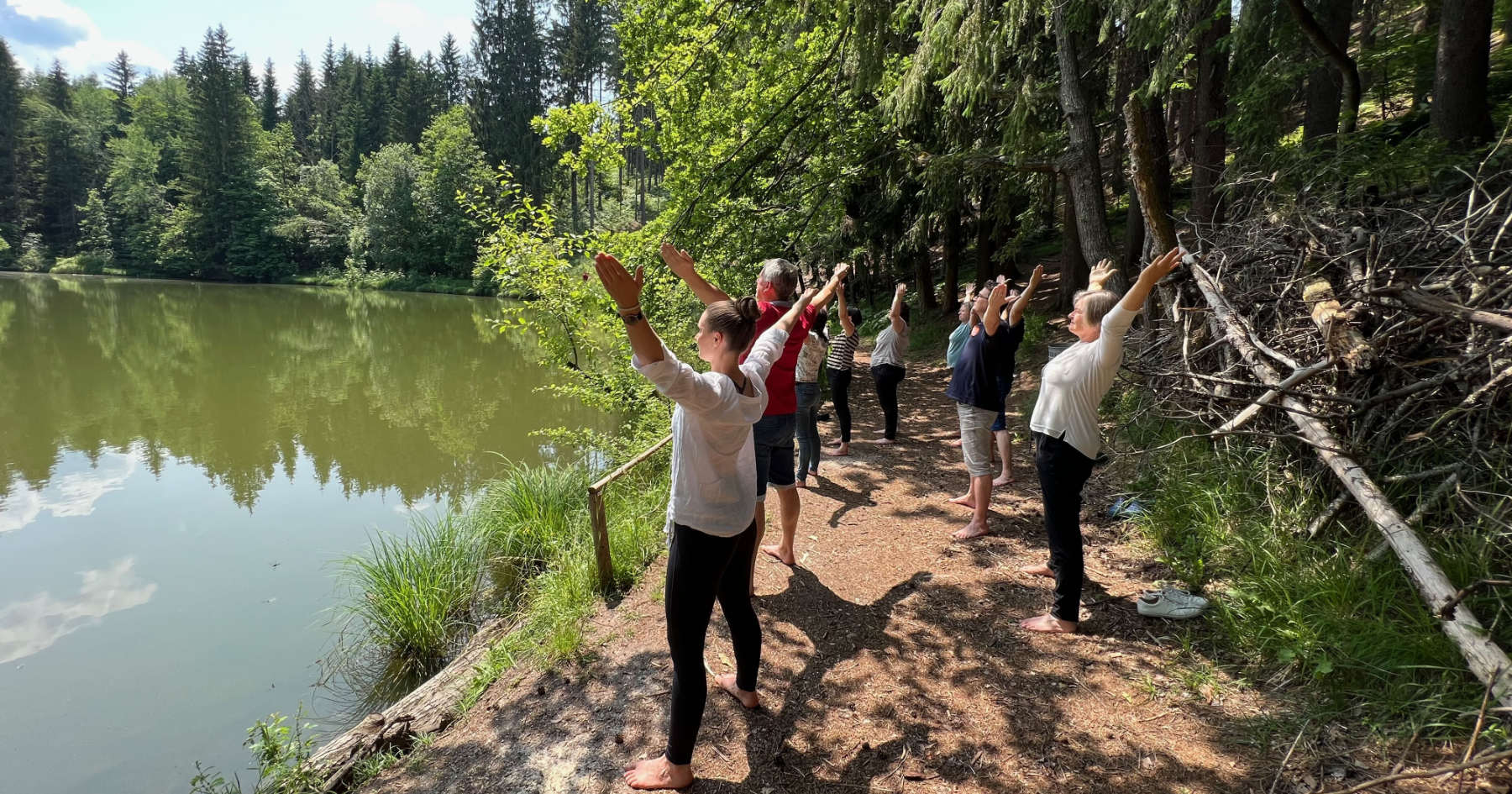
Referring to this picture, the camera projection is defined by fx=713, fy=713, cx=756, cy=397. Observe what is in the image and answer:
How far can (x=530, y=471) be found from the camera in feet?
24.4

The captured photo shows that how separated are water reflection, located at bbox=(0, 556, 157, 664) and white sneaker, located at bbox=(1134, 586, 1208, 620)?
8113mm

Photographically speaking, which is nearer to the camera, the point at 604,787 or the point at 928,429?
the point at 604,787

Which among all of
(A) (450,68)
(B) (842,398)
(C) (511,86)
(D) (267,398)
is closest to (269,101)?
(A) (450,68)

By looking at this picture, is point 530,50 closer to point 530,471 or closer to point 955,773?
point 530,471

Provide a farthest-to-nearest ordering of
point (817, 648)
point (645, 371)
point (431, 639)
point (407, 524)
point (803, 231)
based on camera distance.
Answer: point (803, 231) → point (407, 524) → point (431, 639) → point (817, 648) → point (645, 371)

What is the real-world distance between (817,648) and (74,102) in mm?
89757

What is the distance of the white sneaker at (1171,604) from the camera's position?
351 cm

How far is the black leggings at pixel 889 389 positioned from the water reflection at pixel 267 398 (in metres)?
5.55

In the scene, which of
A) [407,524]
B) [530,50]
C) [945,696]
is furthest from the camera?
[530,50]

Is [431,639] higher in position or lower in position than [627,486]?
lower

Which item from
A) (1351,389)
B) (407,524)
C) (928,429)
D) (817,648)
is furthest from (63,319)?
(1351,389)

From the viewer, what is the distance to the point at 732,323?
2363 mm

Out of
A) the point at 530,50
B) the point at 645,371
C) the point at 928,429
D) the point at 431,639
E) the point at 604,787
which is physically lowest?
the point at 431,639

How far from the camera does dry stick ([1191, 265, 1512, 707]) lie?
2.27m
